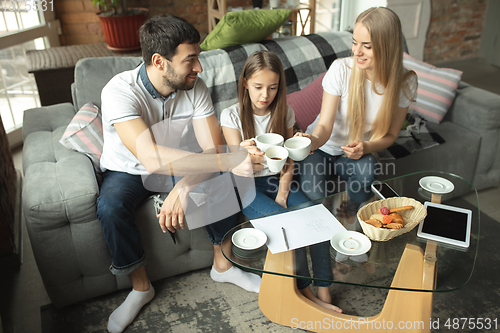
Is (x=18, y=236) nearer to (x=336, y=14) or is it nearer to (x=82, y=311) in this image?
(x=82, y=311)

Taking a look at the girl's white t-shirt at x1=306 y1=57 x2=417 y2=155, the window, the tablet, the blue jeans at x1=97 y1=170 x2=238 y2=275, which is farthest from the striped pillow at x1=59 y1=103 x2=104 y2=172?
the window

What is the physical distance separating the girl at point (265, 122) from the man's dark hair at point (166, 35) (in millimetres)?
269

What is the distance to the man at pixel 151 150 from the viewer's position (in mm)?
1382

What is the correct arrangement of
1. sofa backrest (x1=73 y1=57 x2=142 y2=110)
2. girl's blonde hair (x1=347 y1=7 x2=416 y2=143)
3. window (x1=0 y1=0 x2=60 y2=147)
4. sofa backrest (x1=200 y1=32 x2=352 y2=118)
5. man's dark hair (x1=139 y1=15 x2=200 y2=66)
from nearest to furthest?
1. man's dark hair (x1=139 y1=15 x2=200 y2=66)
2. girl's blonde hair (x1=347 y1=7 x2=416 y2=143)
3. sofa backrest (x1=73 y1=57 x2=142 y2=110)
4. sofa backrest (x1=200 y1=32 x2=352 y2=118)
5. window (x1=0 y1=0 x2=60 y2=147)

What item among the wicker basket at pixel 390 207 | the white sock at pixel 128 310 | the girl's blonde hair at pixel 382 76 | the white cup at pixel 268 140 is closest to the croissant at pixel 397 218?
the wicker basket at pixel 390 207

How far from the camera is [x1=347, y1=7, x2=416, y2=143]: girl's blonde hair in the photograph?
1462mm

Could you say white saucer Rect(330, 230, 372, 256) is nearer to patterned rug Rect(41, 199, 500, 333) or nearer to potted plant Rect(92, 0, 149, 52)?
patterned rug Rect(41, 199, 500, 333)

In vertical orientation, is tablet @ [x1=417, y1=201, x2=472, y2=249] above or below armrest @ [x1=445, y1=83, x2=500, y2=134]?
below

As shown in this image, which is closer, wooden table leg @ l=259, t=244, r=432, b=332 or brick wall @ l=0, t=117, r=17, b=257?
wooden table leg @ l=259, t=244, r=432, b=332

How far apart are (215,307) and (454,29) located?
4385 millimetres

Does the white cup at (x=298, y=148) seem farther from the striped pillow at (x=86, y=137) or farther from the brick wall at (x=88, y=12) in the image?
the brick wall at (x=88, y=12)

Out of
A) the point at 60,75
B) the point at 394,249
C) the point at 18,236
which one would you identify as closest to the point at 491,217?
the point at 394,249

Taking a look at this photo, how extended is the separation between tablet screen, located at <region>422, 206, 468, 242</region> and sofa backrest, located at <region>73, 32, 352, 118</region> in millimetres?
1087

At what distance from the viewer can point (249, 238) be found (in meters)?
1.22
